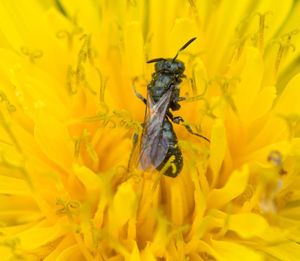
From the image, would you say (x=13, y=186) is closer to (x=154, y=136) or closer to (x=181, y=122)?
(x=154, y=136)

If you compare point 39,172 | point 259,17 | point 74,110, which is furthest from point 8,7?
point 259,17

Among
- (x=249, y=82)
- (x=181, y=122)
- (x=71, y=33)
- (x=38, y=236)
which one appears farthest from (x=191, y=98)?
(x=38, y=236)

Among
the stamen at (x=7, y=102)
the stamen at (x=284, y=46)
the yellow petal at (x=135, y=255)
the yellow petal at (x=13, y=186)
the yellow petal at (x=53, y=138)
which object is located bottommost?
the yellow petal at (x=135, y=255)

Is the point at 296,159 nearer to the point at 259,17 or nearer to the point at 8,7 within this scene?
the point at 259,17

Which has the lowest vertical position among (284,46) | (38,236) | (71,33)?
(38,236)

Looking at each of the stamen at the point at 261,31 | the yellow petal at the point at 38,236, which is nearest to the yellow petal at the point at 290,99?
the stamen at the point at 261,31

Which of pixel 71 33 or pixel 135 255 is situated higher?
pixel 71 33

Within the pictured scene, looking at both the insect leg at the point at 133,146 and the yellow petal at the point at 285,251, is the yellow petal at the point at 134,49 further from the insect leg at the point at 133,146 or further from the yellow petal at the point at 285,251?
the yellow petal at the point at 285,251
